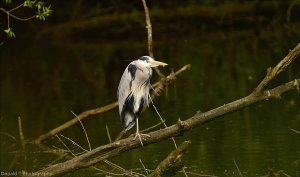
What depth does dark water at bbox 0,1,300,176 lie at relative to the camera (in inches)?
333

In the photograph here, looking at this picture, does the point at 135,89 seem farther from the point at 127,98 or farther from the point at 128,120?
the point at 128,120

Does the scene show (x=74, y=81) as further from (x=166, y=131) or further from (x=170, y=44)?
(x=166, y=131)

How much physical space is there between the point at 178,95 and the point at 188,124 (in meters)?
7.04

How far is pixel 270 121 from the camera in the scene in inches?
399

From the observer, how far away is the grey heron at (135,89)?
6746 millimetres

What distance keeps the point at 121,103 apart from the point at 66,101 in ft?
20.0

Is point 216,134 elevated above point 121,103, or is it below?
below

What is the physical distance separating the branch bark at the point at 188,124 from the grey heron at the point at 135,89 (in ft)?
3.61

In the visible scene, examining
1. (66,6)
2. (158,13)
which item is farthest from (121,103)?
(66,6)

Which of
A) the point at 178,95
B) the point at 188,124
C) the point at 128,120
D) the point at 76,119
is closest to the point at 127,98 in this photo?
the point at 128,120

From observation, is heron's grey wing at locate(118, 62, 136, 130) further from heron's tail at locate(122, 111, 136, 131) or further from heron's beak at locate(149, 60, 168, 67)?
heron's beak at locate(149, 60, 168, 67)

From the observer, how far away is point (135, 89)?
6.81m

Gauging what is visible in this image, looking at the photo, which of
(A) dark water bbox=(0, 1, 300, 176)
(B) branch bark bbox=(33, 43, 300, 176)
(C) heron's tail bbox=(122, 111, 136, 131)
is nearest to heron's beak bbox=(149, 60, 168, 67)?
(C) heron's tail bbox=(122, 111, 136, 131)

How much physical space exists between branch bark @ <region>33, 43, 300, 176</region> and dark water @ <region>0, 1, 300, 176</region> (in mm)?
1691
